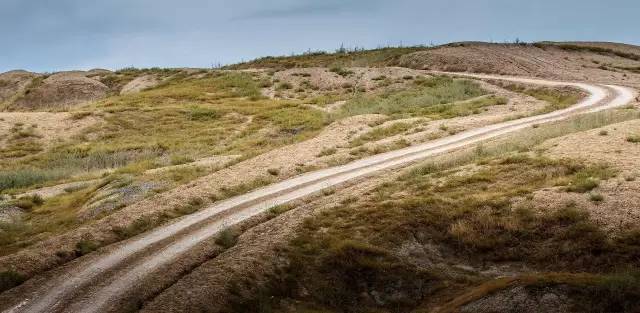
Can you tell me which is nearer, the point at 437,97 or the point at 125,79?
the point at 437,97

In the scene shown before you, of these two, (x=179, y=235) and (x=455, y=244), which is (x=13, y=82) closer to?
(x=179, y=235)

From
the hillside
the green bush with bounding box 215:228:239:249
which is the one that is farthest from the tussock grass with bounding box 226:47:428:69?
the green bush with bounding box 215:228:239:249

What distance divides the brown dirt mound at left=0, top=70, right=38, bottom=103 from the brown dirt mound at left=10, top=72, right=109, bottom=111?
5697 millimetres

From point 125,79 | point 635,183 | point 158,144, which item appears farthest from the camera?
point 125,79

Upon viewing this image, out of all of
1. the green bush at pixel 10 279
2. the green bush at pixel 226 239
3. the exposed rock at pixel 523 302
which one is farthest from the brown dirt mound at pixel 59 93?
the exposed rock at pixel 523 302

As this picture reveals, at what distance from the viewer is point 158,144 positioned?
47.9 metres

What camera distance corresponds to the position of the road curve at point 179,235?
1645 centimetres

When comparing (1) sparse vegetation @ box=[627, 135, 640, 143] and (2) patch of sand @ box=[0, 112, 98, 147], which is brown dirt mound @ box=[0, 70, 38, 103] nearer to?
(2) patch of sand @ box=[0, 112, 98, 147]

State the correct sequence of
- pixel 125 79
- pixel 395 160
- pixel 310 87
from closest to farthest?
1. pixel 395 160
2. pixel 310 87
3. pixel 125 79

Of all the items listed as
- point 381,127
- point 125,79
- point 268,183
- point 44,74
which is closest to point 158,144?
point 381,127

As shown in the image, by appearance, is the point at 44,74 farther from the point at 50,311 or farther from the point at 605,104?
the point at 50,311

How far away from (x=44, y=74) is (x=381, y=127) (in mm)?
73175

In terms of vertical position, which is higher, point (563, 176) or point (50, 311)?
point (563, 176)

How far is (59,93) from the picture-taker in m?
79.5
